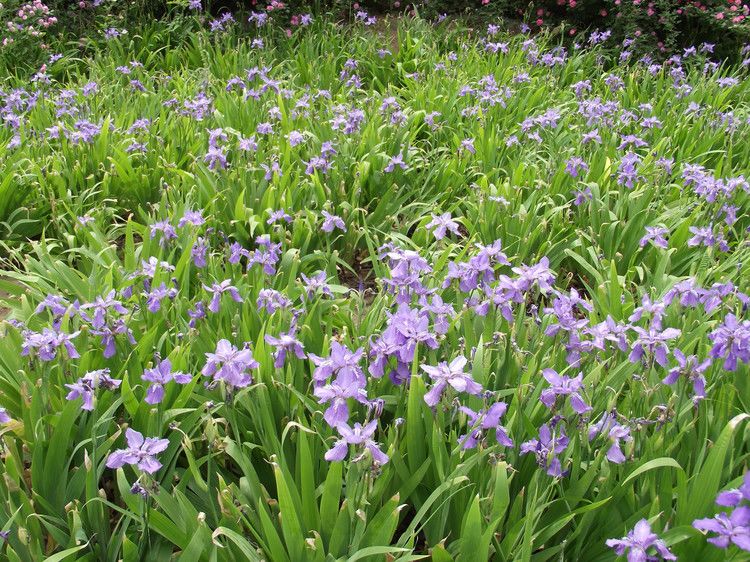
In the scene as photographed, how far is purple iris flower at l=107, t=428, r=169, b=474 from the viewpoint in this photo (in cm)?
129

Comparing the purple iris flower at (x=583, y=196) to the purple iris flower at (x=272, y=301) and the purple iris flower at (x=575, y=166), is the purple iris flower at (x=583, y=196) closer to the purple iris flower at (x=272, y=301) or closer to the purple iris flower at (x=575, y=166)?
the purple iris flower at (x=575, y=166)

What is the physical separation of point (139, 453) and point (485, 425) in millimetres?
716

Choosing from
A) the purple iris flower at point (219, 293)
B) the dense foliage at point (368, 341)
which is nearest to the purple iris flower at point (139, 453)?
the dense foliage at point (368, 341)

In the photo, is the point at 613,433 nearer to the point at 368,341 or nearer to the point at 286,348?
the point at 368,341

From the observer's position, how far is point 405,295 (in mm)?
1868

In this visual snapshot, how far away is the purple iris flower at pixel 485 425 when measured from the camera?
144 cm

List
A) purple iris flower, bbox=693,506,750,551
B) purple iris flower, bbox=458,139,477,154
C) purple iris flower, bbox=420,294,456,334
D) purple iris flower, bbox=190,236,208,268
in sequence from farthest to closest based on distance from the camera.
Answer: purple iris flower, bbox=458,139,477,154 → purple iris flower, bbox=190,236,208,268 → purple iris flower, bbox=420,294,456,334 → purple iris flower, bbox=693,506,750,551

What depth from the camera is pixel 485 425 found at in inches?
57.1

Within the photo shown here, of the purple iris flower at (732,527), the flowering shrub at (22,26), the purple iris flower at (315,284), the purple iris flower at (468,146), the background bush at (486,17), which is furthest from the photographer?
the background bush at (486,17)

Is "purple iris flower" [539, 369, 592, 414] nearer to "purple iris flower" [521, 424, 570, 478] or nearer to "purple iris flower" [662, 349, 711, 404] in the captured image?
"purple iris flower" [521, 424, 570, 478]

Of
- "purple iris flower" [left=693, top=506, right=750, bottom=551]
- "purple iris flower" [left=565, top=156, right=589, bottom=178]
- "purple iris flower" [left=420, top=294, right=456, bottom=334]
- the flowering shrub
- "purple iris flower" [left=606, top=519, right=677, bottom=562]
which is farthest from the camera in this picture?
the flowering shrub

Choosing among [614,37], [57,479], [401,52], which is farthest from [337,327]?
[614,37]

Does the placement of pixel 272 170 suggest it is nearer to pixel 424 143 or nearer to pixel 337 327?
pixel 337 327

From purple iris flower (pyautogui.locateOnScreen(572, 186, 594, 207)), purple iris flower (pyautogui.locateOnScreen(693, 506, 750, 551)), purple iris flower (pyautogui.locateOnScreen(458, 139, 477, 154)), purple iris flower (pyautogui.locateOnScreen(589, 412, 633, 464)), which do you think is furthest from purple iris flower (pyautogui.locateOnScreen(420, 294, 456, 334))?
purple iris flower (pyautogui.locateOnScreen(458, 139, 477, 154))
